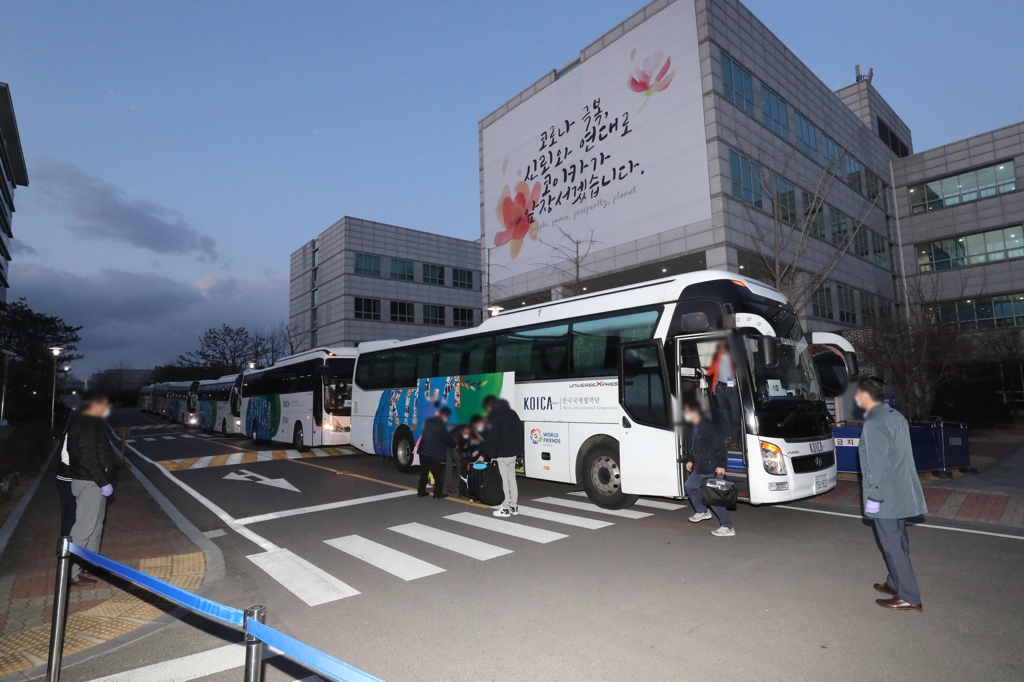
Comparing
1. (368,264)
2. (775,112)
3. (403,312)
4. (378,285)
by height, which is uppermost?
(775,112)

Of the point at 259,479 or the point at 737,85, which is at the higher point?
the point at 737,85

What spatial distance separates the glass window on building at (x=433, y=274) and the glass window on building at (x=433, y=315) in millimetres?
2678

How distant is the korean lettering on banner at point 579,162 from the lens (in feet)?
107

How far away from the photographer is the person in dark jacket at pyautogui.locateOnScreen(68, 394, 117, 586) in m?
6.26

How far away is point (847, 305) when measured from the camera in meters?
37.6

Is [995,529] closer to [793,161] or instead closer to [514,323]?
[514,323]

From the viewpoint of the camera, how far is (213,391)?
1379 inches

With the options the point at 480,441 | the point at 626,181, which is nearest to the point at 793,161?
the point at 626,181

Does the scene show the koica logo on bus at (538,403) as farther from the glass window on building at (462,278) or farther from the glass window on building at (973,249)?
the glass window on building at (462,278)

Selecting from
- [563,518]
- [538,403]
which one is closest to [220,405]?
[538,403]

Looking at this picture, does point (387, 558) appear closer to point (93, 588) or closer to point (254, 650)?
point (93, 588)

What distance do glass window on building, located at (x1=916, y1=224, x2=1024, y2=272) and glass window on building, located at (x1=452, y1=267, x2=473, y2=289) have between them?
4179 cm

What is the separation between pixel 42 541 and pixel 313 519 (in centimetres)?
369

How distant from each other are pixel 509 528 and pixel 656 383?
312 centimetres
